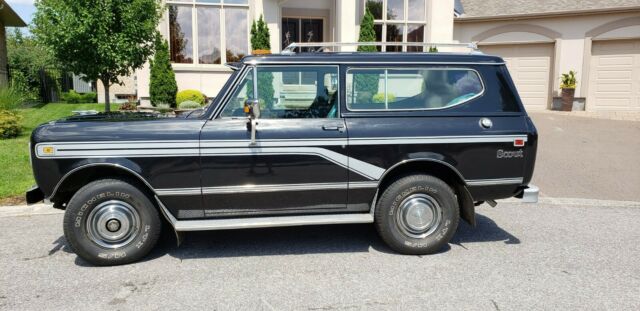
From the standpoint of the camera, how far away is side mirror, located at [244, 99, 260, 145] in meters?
4.49

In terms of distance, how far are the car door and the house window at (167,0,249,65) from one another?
35.6 ft

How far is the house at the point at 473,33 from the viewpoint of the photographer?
15078mm

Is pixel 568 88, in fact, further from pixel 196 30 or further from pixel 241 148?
pixel 241 148

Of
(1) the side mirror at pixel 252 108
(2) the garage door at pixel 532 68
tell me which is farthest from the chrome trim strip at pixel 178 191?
(2) the garage door at pixel 532 68

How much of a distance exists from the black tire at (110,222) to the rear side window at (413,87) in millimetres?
2325

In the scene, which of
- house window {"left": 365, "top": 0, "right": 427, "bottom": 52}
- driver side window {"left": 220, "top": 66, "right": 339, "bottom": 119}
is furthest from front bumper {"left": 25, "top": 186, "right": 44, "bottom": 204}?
house window {"left": 365, "top": 0, "right": 427, "bottom": 52}

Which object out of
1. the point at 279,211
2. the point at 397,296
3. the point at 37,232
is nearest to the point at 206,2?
the point at 37,232

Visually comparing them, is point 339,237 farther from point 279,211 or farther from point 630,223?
point 630,223

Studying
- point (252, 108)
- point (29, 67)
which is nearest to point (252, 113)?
point (252, 108)

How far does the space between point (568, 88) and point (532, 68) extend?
1.58 metres

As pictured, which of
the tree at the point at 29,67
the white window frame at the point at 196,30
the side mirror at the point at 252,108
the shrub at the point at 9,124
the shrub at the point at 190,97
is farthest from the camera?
the tree at the point at 29,67

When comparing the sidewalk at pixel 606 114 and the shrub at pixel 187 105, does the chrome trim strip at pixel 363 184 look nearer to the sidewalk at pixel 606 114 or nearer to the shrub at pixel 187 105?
the shrub at pixel 187 105

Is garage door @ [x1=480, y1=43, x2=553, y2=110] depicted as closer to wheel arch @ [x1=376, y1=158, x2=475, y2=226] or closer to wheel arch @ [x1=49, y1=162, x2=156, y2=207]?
wheel arch @ [x1=376, y1=158, x2=475, y2=226]

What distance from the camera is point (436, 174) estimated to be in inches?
202
